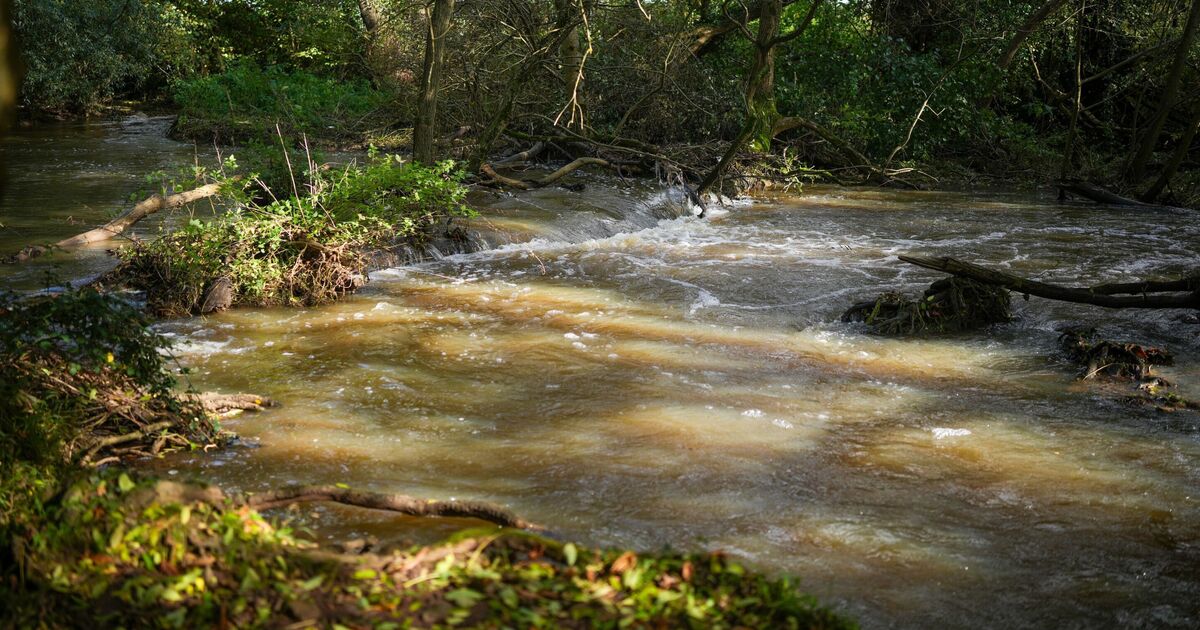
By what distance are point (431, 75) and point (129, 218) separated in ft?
12.9

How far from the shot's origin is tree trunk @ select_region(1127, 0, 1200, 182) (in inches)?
563

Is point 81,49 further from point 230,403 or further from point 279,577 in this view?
point 279,577

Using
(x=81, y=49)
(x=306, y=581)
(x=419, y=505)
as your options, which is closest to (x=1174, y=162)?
(x=419, y=505)

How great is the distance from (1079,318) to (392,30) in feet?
56.7

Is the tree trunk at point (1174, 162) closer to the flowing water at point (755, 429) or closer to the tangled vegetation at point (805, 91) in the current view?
the tangled vegetation at point (805, 91)

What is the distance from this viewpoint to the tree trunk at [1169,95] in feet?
46.9

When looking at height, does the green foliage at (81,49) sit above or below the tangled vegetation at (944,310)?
above

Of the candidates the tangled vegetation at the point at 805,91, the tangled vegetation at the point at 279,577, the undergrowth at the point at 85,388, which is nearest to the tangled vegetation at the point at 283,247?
the undergrowth at the point at 85,388

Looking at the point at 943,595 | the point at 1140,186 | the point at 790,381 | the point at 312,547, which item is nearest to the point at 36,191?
the point at 790,381

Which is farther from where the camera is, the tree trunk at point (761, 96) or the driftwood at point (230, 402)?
the tree trunk at point (761, 96)

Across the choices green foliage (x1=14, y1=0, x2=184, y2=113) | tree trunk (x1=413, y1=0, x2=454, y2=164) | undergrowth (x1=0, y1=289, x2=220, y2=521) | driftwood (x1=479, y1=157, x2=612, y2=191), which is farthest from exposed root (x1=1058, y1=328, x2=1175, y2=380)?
green foliage (x1=14, y1=0, x2=184, y2=113)

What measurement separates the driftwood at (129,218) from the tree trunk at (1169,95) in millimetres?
12615

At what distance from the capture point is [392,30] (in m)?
22.8

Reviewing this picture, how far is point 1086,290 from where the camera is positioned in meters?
8.68
